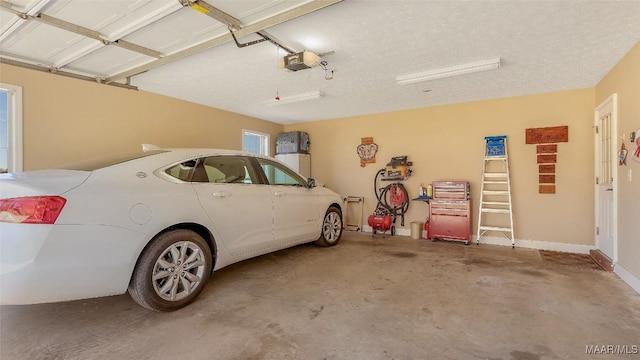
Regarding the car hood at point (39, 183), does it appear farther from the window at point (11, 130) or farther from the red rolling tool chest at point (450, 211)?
the red rolling tool chest at point (450, 211)

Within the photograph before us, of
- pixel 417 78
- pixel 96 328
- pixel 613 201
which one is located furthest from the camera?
pixel 417 78

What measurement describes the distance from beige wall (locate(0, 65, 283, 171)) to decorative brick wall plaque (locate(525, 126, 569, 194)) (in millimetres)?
5421

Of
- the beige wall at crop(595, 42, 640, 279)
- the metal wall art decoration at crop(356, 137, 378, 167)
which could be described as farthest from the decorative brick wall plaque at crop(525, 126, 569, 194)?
the metal wall art decoration at crop(356, 137, 378, 167)

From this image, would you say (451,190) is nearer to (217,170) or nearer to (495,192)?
(495,192)

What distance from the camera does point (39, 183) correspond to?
5.73 ft

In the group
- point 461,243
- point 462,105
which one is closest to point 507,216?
point 461,243

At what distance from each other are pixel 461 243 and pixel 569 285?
195 centimetres

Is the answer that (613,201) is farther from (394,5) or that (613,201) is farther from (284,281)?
(284,281)

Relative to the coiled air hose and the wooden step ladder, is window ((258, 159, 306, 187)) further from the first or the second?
the wooden step ladder

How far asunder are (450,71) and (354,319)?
10.0 feet

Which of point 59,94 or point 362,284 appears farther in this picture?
point 59,94

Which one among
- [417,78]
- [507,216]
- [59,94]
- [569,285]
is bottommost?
[569,285]

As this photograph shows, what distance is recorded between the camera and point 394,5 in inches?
89.7

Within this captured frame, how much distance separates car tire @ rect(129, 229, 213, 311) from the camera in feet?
6.98
